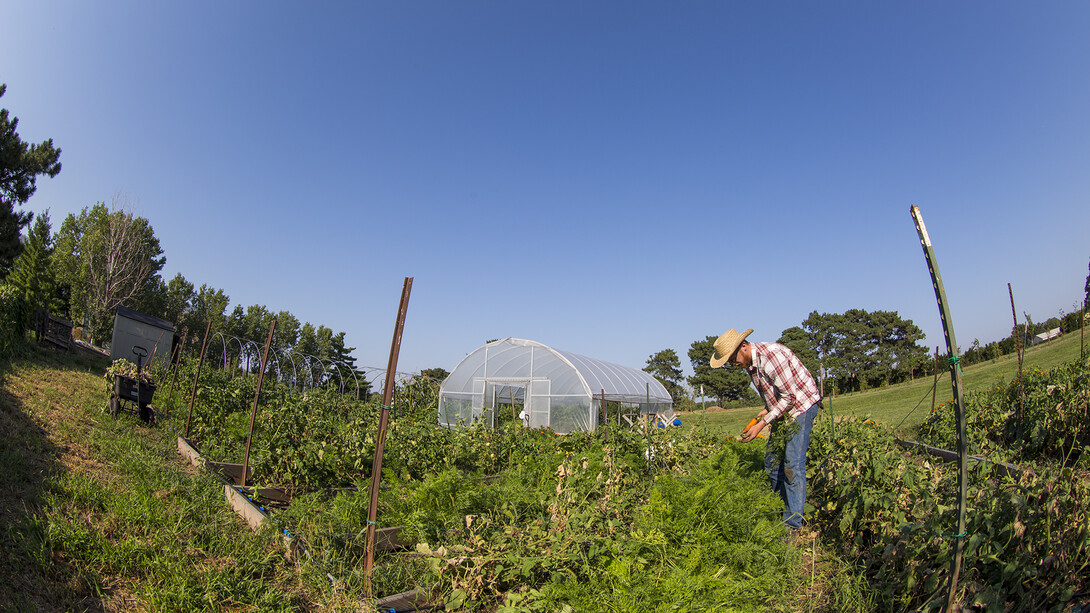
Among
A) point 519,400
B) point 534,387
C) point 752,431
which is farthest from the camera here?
point 519,400

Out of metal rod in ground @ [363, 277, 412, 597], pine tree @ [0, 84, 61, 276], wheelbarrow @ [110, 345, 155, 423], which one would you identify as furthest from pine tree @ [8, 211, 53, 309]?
metal rod in ground @ [363, 277, 412, 597]

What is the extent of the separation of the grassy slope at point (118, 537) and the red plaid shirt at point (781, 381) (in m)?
2.93

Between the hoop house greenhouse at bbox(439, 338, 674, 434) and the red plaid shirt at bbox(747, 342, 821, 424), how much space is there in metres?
9.06

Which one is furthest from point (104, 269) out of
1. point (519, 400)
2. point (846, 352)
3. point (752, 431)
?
point (846, 352)

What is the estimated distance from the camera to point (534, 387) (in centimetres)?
1357

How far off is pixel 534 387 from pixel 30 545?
11.2m

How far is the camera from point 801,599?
2.51 m

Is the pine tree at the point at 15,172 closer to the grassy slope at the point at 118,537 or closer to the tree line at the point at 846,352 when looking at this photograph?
the grassy slope at the point at 118,537

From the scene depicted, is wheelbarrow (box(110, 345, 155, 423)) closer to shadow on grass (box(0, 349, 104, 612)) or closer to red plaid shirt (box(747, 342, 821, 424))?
shadow on grass (box(0, 349, 104, 612))

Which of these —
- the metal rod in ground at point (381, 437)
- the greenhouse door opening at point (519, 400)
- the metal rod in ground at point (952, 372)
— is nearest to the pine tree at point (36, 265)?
the greenhouse door opening at point (519, 400)

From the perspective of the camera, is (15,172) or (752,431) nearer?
(752,431)

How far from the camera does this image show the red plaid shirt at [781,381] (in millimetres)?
3410

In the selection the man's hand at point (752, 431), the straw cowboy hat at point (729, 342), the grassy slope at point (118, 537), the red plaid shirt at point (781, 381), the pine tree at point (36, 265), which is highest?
the pine tree at point (36, 265)

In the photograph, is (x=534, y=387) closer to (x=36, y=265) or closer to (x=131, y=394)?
(x=131, y=394)
